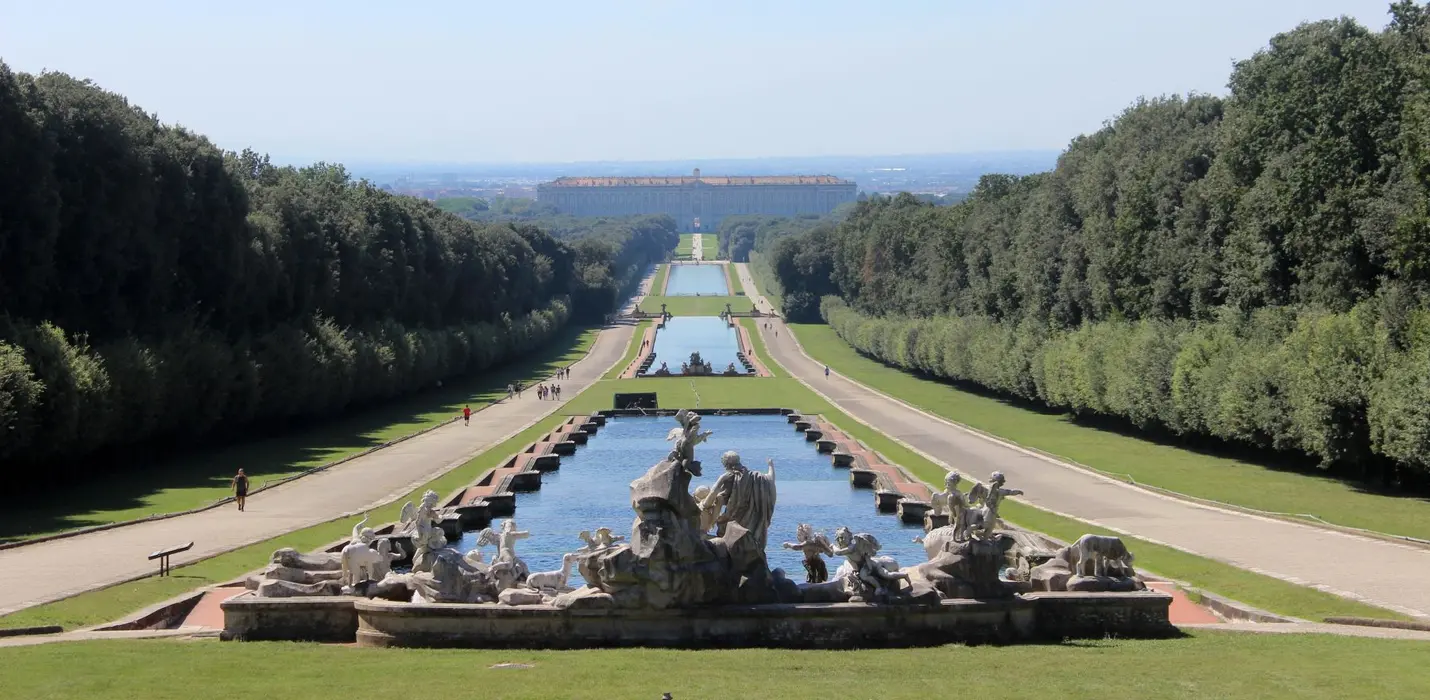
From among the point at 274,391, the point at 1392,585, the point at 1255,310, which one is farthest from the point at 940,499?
the point at 274,391

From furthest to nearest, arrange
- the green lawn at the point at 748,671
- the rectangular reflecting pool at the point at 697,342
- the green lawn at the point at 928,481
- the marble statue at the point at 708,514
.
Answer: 1. the rectangular reflecting pool at the point at 697,342
2. the green lawn at the point at 928,481
3. the marble statue at the point at 708,514
4. the green lawn at the point at 748,671

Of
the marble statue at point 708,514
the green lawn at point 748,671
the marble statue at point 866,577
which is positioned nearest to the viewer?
the green lawn at point 748,671

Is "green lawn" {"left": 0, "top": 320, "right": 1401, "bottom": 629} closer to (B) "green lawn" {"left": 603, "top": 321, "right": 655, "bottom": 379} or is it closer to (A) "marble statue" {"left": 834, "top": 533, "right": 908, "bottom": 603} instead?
(A) "marble statue" {"left": 834, "top": 533, "right": 908, "bottom": 603}

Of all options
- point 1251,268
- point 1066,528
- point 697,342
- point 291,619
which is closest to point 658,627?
point 291,619

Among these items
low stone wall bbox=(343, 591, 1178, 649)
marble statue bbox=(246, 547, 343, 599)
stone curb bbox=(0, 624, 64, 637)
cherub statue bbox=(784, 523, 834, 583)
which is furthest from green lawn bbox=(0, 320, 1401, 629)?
cherub statue bbox=(784, 523, 834, 583)

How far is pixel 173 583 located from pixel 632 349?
294 feet

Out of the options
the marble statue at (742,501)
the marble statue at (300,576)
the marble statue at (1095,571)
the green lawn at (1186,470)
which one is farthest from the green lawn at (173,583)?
the green lawn at (1186,470)

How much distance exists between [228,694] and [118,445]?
32.9 metres

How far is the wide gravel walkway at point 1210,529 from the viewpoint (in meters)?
27.9

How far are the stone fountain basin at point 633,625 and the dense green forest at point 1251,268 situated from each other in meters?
22.2

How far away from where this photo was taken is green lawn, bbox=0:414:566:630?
24.2m

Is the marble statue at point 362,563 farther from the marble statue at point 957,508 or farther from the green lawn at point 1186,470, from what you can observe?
the green lawn at point 1186,470

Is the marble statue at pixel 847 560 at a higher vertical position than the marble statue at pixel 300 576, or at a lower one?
higher

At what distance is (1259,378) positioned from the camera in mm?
48969
